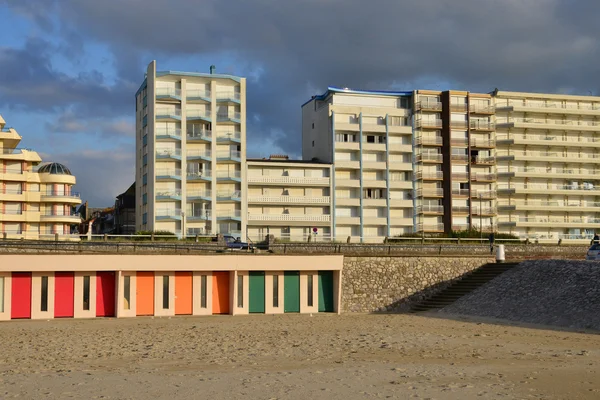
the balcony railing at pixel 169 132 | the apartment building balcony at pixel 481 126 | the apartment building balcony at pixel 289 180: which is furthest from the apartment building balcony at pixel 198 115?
the apartment building balcony at pixel 481 126

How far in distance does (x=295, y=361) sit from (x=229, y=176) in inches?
2333

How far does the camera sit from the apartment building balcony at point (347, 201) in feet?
279

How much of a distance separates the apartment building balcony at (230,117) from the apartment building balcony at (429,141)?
22.8m

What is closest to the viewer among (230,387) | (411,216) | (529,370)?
(230,387)

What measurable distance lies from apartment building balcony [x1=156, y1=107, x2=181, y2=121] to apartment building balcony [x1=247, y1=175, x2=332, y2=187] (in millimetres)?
10343

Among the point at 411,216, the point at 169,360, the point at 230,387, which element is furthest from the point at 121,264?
the point at 411,216

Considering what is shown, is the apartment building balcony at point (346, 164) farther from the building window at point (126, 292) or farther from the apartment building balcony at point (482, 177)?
the building window at point (126, 292)

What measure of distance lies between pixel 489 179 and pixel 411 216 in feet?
38.1

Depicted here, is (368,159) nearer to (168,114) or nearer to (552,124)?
(168,114)

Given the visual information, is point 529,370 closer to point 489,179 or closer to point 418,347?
point 418,347

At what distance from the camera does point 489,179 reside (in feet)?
304

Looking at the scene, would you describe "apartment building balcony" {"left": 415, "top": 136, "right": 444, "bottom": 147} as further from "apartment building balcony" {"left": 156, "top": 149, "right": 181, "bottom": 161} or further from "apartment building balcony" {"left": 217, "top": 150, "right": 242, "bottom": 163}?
"apartment building balcony" {"left": 156, "top": 149, "right": 181, "bottom": 161}

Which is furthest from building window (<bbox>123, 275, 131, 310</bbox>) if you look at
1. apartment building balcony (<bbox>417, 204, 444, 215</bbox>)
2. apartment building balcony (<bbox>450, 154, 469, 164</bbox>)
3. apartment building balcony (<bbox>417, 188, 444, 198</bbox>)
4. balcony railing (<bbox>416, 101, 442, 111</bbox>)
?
apartment building balcony (<bbox>450, 154, 469, 164</bbox>)

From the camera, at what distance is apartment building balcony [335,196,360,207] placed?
3354 inches
